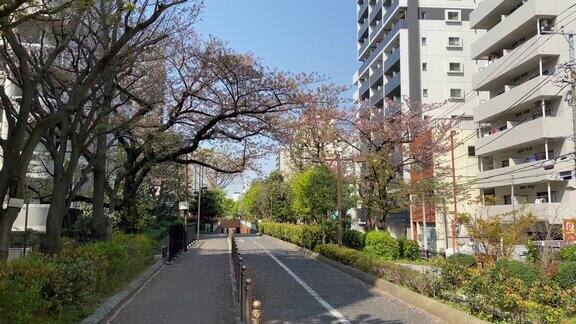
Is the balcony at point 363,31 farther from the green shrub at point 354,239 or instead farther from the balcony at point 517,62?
the green shrub at point 354,239

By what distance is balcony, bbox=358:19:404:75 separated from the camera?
56122mm

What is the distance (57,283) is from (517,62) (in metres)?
35.1

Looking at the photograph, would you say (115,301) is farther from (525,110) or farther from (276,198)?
(276,198)

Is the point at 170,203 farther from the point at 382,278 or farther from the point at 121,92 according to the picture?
the point at 382,278

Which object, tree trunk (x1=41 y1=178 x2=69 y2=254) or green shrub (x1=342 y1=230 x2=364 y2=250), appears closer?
tree trunk (x1=41 y1=178 x2=69 y2=254)

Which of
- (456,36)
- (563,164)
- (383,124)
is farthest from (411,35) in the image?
(383,124)

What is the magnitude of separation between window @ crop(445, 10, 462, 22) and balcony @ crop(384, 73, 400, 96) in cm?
812

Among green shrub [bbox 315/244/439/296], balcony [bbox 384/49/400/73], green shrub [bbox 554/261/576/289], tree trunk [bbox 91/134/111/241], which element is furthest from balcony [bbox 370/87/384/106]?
green shrub [bbox 554/261/576/289]

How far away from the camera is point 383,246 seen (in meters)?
23.6

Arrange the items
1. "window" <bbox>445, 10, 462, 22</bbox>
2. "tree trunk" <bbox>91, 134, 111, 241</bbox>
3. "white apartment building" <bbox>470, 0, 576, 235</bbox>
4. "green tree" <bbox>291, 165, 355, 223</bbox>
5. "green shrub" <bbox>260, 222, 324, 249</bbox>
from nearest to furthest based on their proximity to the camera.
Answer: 1. "tree trunk" <bbox>91, 134, 111, 241</bbox>
2. "green shrub" <bbox>260, 222, 324, 249</bbox>
3. "green tree" <bbox>291, 165, 355, 223</bbox>
4. "white apartment building" <bbox>470, 0, 576, 235</bbox>
5. "window" <bbox>445, 10, 462, 22</bbox>

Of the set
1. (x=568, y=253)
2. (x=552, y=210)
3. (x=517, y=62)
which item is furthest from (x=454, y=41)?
(x=568, y=253)

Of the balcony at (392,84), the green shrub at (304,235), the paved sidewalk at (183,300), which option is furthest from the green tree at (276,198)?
the paved sidewalk at (183,300)

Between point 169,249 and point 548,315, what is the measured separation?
17.3 m

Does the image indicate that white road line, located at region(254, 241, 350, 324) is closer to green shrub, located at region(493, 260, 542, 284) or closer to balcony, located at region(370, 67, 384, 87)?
green shrub, located at region(493, 260, 542, 284)
